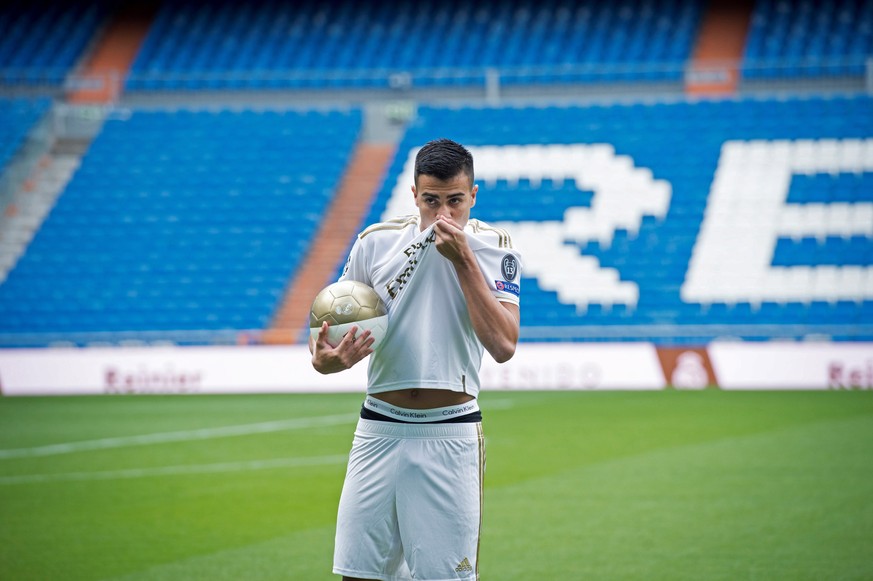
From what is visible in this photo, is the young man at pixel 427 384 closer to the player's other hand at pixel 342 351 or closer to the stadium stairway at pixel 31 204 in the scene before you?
the player's other hand at pixel 342 351

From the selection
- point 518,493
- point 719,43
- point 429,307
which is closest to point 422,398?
point 429,307

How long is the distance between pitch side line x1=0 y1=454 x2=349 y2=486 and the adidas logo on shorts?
805 cm

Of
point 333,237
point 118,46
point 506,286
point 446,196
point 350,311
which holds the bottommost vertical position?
point 350,311

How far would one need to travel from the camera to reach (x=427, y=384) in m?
4.02

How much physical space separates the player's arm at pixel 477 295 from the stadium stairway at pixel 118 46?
97.8 ft

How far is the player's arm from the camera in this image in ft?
12.4

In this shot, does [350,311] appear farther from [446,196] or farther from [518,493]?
[518,493]

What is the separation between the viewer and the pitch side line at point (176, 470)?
37.1 ft

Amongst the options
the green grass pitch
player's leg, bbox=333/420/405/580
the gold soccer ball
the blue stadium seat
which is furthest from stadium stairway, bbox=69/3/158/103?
player's leg, bbox=333/420/405/580

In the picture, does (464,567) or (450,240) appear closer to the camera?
(450,240)

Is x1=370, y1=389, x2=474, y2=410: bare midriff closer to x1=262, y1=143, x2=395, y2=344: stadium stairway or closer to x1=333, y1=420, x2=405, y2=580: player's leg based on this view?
x1=333, y1=420, x2=405, y2=580: player's leg

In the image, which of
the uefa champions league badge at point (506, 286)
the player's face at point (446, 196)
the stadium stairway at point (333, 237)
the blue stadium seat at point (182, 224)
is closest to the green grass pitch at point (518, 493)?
the uefa champions league badge at point (506, 286)

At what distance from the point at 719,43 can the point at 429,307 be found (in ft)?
95.1

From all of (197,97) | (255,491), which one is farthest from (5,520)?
(197,97)
